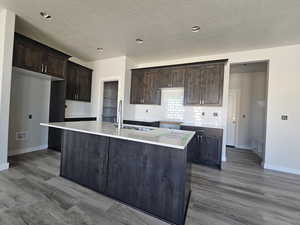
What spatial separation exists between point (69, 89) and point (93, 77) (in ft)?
A: 3.45

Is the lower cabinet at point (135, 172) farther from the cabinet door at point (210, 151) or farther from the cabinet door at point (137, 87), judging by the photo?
the cabinet door at point (137, 87)

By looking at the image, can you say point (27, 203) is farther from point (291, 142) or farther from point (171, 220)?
point (291, 142)

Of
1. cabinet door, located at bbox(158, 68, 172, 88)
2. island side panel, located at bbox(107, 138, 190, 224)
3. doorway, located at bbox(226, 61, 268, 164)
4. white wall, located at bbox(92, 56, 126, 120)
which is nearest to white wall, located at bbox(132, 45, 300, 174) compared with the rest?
doorway, located at bbox(226, 61, 268, 164)

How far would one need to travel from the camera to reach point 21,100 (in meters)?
3.58

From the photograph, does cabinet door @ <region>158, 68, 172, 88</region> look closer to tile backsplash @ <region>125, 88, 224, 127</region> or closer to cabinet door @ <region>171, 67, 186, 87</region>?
cabinet door @ <region>171, 67, 186, 87</region>

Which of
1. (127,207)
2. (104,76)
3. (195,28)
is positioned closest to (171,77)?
(195,28)

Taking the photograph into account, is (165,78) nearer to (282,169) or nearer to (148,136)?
(148,136)

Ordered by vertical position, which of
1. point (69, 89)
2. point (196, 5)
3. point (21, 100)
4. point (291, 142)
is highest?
point (196, 5)

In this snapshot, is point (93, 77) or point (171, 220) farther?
point (93, 77)

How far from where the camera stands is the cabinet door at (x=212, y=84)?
3.61 m

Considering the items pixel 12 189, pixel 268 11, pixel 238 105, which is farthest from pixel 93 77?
pixel 238 105

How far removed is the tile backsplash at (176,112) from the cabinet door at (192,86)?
38cm

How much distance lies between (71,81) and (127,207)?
12.3 feet

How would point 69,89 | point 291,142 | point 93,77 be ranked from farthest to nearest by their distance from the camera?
point 93,77 → point 69,89 → point 291,142
